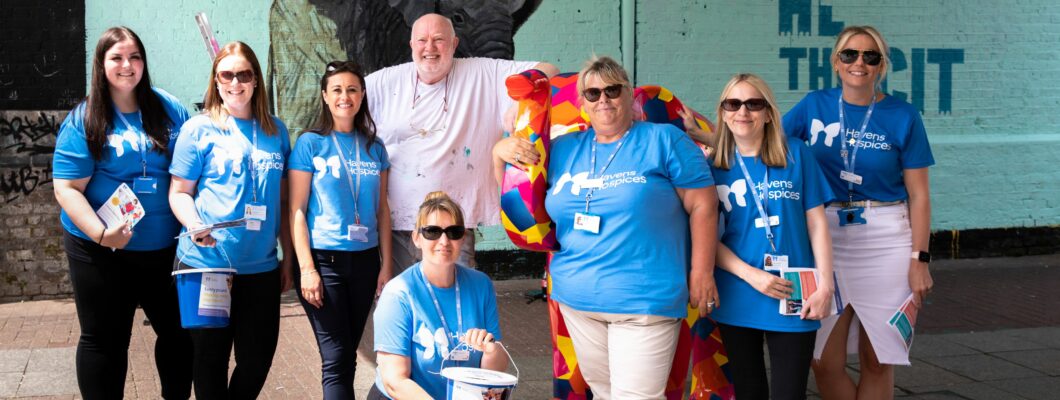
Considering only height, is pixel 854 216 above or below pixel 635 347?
above

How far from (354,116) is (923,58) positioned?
7897mm

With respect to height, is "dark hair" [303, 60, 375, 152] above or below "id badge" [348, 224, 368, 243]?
above

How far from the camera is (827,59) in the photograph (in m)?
10.4

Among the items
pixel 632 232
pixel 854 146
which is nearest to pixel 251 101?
pixel 632 232

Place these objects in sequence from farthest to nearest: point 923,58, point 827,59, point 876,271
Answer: point 923,58
point 827,59
point 876,271

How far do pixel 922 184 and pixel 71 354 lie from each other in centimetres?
517

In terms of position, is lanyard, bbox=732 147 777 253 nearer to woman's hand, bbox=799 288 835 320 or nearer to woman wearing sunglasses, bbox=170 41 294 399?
woman's hand, bbox=799 288 835 320

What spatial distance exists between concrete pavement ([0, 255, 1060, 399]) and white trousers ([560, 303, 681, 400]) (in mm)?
1738

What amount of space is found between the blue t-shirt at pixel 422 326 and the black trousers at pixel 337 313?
60 centimetres

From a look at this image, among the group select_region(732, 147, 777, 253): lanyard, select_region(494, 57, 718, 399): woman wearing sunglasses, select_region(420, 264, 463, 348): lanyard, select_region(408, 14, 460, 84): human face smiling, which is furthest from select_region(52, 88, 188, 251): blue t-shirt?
select_region(732, 147, 777, 253): lanyard

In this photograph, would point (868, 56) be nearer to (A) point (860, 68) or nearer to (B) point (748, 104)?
(A) point (860, 68)

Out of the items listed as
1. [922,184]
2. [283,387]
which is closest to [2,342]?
[283,387]

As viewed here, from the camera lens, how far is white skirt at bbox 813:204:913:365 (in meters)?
4.45

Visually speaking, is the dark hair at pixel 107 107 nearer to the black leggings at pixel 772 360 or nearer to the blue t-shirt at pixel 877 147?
the black leggings at pixel 772 360
